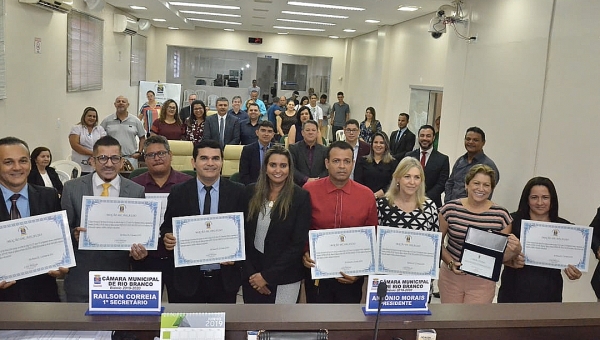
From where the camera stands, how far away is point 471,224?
3031 millimetres

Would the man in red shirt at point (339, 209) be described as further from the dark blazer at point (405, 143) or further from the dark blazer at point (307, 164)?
the dark blazer at point (405, 143)

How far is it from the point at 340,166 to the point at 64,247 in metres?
1.46

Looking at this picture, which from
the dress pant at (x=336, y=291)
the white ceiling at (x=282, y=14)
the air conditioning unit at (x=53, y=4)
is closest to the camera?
the dress pant at (x=336, y=291)

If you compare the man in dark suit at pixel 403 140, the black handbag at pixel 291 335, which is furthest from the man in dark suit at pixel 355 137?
the black handbag at pixel 291 335

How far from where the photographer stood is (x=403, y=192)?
303 cm

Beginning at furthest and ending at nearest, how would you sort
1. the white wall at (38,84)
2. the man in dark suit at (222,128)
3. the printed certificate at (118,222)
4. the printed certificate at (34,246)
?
→ 1. the man in dark suit at (222,128)
2. the white wall at (38,84)
3. the printed certificate at (118,222)
4. the printed certificate at (34,246)

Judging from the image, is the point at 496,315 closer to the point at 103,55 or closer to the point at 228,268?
the point at 228,268

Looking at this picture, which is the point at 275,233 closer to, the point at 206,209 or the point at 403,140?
the point at 206,209

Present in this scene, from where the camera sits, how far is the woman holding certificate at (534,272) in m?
2.95

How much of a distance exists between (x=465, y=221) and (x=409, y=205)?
358 millimetres

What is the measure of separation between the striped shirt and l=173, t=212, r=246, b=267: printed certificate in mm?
1310

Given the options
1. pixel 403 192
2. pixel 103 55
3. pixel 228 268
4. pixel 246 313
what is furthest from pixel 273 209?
pixel 103 55

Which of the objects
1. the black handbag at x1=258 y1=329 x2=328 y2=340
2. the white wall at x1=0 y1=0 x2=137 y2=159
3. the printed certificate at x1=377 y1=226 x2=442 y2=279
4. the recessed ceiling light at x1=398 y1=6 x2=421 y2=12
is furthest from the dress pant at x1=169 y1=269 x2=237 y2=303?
the recessed ceiling light at x1=398 y1=6 x2=421 y2=12

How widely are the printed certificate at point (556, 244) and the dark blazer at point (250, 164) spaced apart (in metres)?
2.65
